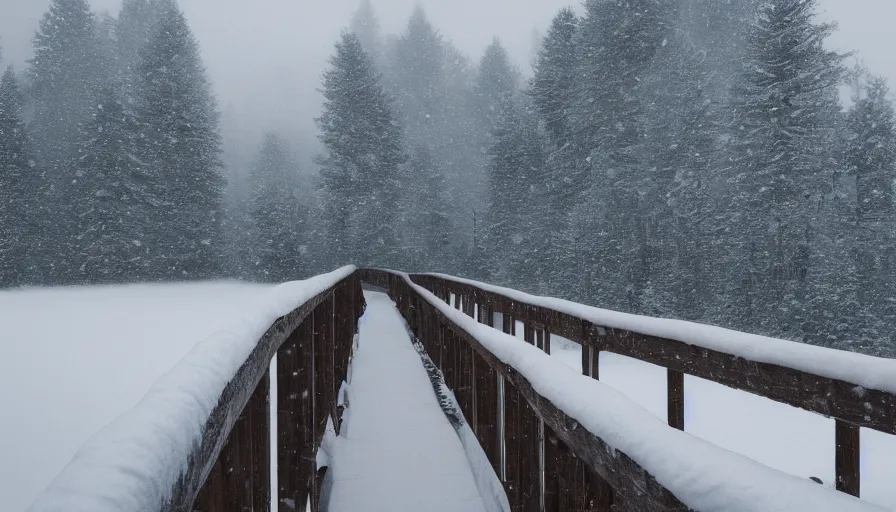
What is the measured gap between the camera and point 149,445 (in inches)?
35.6

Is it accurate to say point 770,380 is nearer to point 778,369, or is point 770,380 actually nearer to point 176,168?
point 778,369

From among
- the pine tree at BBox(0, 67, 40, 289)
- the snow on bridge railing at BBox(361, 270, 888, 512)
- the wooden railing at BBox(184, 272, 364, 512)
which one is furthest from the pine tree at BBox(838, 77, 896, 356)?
the pine tree at BBox(0, 67, 40, 289)

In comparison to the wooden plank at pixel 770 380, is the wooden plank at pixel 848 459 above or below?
A: below

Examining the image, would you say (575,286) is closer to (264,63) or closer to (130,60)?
(130,60)

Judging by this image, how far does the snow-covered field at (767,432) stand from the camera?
313 inches

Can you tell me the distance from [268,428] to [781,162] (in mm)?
28282

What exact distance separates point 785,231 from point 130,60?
60.1 meters

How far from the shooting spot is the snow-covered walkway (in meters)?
3.56

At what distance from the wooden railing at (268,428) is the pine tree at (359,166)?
38837mm

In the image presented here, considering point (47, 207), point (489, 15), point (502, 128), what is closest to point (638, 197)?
point (502, 128)

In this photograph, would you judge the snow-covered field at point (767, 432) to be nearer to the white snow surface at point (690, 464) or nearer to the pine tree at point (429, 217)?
the white snow surface at point (690, 464)

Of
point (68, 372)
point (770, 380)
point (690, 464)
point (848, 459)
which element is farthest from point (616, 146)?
point (690, 464)

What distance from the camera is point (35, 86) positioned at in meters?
52.6

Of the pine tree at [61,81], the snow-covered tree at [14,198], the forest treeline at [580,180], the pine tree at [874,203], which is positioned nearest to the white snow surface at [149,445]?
the forest treeline at [580,180]
